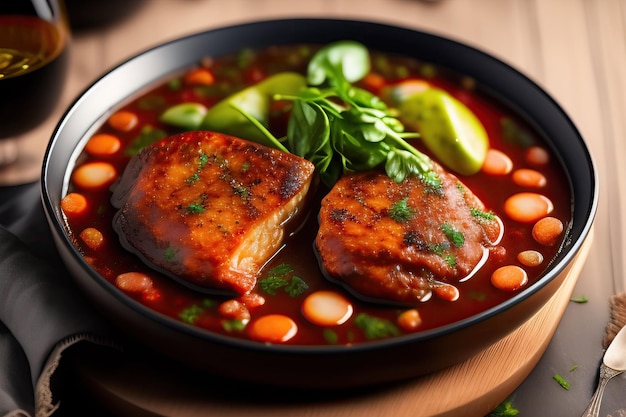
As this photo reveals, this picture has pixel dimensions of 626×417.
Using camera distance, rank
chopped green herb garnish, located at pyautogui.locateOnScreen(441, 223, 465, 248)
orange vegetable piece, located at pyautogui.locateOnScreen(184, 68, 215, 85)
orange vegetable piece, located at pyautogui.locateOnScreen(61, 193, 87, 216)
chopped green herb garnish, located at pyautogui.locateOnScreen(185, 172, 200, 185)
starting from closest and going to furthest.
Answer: chopped green herb garnish, located at pyautogui.locateOnScreen(441, 223, 465, 248), chopped green herb garnish, located at pyautogui.locateOnScreen(185, 172, 200, 185), orange vegetable piece, located at pyautogui.locateOnScreen(61, 193, 87, 216), orange vegetable piece, located at pyautogui.locateOnScreen(184, 68, 215, 85)

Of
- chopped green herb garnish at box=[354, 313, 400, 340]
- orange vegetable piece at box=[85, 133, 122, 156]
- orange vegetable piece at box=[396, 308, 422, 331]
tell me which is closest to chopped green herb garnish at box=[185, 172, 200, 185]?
orange vegetable piece at box=[85, 133, 122, 156]

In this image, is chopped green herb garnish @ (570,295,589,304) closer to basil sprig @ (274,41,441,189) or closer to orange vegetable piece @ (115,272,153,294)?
basil sprig @ (274,41,441,189)

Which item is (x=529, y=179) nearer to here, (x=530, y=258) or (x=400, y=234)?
(x=530, y=258)

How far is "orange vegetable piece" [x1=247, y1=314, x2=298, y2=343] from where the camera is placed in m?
2.66

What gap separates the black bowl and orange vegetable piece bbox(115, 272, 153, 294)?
0.11 meters

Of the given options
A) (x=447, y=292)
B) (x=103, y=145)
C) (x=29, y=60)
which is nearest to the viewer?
(x=447, y=292)

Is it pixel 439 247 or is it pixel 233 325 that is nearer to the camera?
pixel 233 325

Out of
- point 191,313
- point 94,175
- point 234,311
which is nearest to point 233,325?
point 234,311

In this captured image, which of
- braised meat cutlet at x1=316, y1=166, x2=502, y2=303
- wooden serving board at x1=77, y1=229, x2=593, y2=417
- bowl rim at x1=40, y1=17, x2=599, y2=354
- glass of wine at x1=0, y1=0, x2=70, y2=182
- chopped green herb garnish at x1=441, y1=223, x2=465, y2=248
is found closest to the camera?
bowl rim at x1=40, y1=17, x2=599, y2=354

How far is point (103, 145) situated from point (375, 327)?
151 cm

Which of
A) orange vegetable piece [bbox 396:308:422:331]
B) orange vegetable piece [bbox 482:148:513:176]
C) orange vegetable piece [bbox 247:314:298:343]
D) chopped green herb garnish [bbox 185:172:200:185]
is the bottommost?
orange vegetable piece [bbox 247:314:298:343]

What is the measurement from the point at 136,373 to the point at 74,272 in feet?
1.33

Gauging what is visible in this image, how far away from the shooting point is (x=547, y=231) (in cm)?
307

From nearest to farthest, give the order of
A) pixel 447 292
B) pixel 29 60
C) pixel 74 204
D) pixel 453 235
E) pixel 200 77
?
pixel 447 292
pixel 453 235
pixel 74 204
pixel 29 60
pixel 200 77
